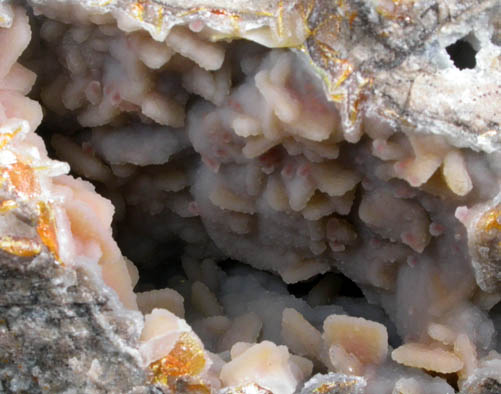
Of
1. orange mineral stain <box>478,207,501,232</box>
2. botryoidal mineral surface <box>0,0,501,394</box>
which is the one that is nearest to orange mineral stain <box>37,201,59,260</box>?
botryoidal mineral surface <box>0,0,501,394</box>

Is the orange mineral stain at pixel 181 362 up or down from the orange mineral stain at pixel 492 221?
down

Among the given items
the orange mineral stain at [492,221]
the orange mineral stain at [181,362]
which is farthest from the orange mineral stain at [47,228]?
the orange mineral stain at [492,221]

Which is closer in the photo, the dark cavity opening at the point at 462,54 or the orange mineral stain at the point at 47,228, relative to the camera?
the orange mineral stain at the point at 47,228

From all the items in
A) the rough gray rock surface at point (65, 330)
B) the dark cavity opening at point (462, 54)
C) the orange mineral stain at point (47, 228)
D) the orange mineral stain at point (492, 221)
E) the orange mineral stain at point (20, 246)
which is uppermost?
the dark cavity opening at point (462, 54)

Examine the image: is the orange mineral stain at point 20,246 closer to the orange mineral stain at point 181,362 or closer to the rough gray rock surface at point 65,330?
the rough gray rock surface at point 65,330

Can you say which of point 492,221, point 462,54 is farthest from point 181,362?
point 462,54

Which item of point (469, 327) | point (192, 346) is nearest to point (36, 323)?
point (192, 346)

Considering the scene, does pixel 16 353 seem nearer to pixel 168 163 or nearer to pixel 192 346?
pixel 192 346

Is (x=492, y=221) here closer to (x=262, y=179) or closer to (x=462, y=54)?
(x=462, y=54)
